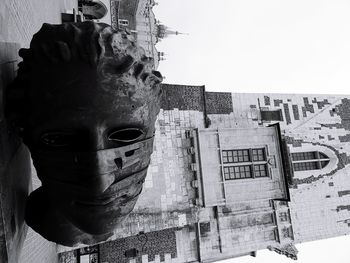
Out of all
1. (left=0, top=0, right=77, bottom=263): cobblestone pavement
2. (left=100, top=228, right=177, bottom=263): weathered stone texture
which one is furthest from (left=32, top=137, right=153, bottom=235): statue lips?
(left=100, top=228, right=177, bottom=263): weathered stone texture

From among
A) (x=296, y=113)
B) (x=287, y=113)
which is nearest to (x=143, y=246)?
(x=287, y=113)

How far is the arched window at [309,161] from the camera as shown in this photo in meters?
17.4

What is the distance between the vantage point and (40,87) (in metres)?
3.16

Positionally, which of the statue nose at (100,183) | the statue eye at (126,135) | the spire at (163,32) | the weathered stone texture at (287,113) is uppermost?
the spire at (163,32)

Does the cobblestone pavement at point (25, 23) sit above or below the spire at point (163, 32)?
below

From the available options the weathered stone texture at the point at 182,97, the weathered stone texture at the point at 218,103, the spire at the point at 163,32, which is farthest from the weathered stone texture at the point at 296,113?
the spire at the point at 163,32

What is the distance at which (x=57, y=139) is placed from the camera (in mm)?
3266

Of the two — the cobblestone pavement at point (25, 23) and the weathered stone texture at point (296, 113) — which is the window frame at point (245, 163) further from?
the cobblestone pavement at point (25, 23)

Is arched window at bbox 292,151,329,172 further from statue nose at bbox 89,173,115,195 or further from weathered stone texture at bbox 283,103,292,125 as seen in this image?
statue nose at bbox 89,173,115,195

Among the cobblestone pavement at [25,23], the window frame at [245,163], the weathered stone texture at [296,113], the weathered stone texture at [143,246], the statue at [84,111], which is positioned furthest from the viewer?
the weathered stone texture at [296,113]

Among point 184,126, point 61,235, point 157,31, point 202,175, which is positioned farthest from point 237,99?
point 157,31

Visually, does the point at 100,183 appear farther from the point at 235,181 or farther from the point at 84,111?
the point at 235,181

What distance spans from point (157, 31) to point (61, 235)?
133ft

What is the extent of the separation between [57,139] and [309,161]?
53.9 feet
